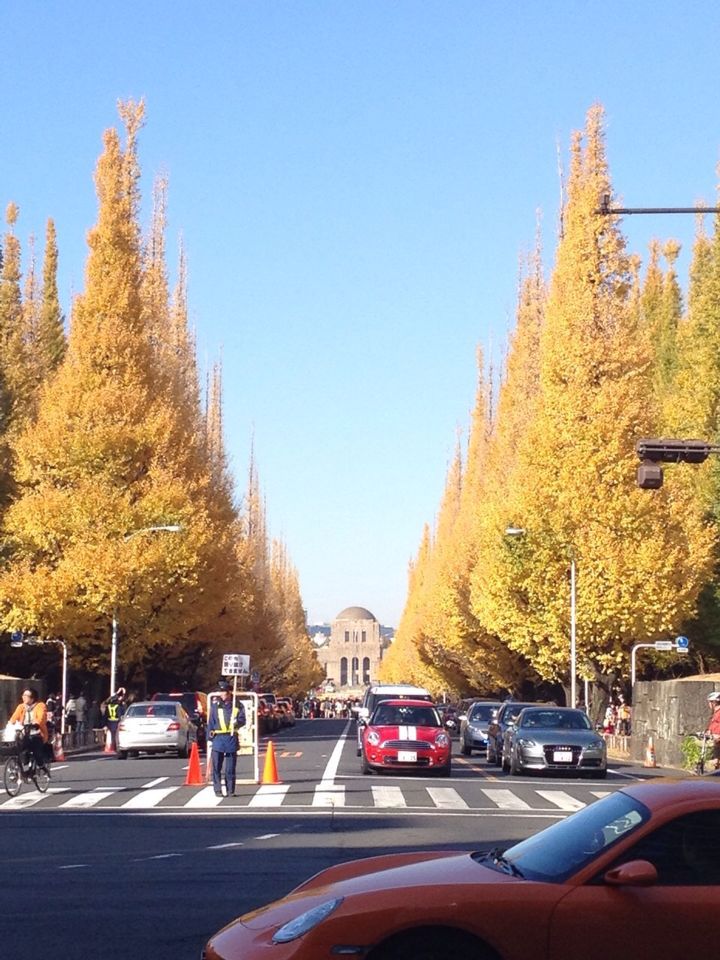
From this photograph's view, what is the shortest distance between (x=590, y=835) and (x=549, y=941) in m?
0.70

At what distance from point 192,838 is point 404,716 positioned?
1323cm

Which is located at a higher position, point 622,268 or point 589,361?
point 622,268

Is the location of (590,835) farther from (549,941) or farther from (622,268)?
(622,268)

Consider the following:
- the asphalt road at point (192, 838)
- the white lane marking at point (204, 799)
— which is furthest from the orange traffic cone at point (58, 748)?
the white lane marking at point (204, 799)

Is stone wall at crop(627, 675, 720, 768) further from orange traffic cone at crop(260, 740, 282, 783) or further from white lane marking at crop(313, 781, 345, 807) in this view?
orange traffic cone at crop(260, 740, 282, 783)

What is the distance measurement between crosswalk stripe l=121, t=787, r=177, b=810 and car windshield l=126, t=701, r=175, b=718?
12.0 m

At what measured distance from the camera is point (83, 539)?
163 ft

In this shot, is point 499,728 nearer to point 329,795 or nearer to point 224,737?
point 329,795

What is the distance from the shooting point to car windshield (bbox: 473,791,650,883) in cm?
693

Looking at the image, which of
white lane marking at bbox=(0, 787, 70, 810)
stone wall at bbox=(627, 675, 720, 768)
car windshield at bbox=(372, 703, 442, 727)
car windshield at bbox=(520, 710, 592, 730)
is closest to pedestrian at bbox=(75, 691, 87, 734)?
stone wall at bbox=(627, 675, 720, 768)

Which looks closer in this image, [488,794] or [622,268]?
[488,794]

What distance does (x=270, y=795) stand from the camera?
922 inches

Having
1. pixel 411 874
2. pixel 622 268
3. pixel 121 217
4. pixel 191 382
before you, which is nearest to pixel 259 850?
pixel 411 874

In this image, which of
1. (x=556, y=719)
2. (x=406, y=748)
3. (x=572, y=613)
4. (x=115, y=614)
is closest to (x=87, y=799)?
(x=406, y=748)
